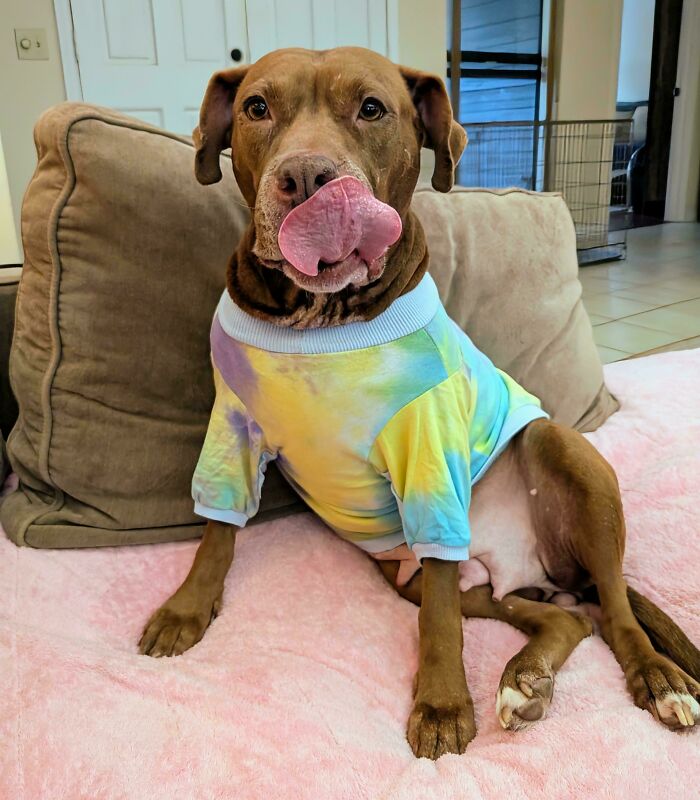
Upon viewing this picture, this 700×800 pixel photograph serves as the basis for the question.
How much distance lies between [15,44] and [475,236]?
3307 millimetres

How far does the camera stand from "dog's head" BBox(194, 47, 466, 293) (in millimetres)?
1030

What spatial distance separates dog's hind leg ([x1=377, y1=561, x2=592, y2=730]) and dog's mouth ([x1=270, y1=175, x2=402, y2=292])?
563 millimetres

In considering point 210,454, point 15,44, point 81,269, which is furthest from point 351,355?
point 15,44

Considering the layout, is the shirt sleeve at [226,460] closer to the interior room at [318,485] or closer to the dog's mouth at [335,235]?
the interior room at [318,485]

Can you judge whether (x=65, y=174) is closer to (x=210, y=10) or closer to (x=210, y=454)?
(x=210, y=454)

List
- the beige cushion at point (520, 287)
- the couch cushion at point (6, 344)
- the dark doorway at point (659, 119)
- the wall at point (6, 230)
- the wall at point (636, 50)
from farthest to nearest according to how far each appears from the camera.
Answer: the wall at point (636, 50) → the dark doorway at point (659, 119) → the wall at point (6, 230) → the beige cushion at point (520, 287) → the couch cushion at point (6, 344)

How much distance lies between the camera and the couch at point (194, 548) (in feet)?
2.89

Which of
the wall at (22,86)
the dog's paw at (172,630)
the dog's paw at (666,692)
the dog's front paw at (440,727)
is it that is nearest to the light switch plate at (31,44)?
the wall at (22,86)

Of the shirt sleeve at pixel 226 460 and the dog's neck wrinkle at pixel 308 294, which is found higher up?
the dog's neck wrinkle at pixel 308 294

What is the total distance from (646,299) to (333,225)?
401 cm

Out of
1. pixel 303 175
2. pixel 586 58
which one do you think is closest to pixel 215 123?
pixel 303 175

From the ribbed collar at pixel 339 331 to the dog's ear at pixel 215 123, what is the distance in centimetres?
29

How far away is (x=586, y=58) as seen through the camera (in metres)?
6.35

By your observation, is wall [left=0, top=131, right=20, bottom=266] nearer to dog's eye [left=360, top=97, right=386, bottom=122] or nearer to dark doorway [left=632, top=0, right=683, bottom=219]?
dog's eye [left=360, top=97, right=386, bottom=122]
